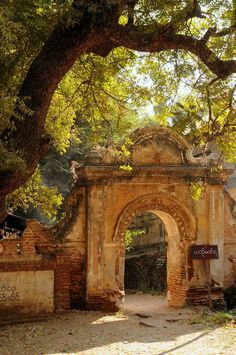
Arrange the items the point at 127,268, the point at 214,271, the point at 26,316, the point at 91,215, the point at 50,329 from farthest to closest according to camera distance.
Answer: the point at 127,268 < the point at 214,271 < the point at 91,215 < the point at 26,316 < the point at 50,329

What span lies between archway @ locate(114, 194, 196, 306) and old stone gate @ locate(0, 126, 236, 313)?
28mm

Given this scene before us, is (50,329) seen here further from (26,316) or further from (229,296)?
(229,296)

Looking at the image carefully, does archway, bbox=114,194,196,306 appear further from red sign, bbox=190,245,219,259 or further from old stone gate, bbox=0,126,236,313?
red sign, bbox=190,245,219,259

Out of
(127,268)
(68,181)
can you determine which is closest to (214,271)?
(127,268)

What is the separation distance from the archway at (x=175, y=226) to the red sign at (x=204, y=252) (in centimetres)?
25

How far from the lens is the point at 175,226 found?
1326 centimetres

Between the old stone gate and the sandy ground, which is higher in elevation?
the old stone gate

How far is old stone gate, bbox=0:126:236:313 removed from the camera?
11.6m

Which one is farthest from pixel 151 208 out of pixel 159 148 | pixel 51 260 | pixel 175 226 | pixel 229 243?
pixel 51 260

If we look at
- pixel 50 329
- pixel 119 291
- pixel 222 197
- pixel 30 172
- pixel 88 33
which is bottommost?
pixel 50 329

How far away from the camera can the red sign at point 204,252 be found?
499 inches

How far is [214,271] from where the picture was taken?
42.1 ft

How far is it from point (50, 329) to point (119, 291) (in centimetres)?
269

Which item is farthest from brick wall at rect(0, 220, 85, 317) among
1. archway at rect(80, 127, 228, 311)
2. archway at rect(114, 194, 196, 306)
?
archway at rect(114, 194, 196, 306)
